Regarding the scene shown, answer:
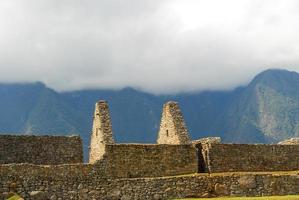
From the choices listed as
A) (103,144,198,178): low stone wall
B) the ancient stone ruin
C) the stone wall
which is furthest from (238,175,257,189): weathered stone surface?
the stone wall

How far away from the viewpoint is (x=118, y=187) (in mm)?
35500

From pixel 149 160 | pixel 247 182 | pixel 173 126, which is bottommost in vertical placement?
pixel 247 182

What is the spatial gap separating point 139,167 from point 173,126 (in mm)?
6132

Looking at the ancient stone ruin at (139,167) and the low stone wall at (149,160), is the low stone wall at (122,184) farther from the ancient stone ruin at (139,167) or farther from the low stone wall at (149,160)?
the low stone wall at (149,160)

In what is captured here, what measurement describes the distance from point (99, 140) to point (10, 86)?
6600cm

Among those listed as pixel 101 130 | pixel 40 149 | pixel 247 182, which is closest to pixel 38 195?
pixel 40 149

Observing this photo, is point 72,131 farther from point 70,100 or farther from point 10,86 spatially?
point 10,86

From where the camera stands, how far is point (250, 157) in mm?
44156

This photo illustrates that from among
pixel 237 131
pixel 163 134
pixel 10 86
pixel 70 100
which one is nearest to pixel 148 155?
pixel 163 134

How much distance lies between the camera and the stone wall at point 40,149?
3762cm

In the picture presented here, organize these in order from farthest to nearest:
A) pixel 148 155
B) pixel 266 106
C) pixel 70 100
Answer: pixel 266 106 → pixel 70 100 → pixel 148 155

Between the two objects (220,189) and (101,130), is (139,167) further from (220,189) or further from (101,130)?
(220,189)

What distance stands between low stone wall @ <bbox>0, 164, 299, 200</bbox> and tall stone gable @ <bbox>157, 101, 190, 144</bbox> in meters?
5.25

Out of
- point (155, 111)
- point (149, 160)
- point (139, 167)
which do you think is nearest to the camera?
point (139, 167)
